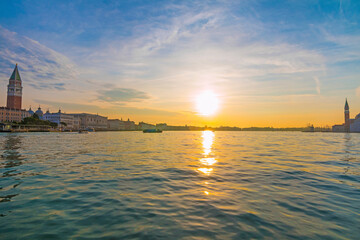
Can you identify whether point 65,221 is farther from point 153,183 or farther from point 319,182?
point 319,182

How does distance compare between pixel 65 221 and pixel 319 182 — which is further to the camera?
pixel 319 182

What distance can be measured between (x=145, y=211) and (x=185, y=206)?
1.41 metres

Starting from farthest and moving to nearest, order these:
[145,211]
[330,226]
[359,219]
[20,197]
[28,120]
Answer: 1. [28,120]
2. [20,197]
3. [145,211]
4. [359,219]
5. [330,226]

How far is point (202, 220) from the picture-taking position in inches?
239

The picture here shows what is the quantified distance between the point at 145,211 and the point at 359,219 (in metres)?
6.47

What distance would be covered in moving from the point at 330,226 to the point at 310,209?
4.14 feet

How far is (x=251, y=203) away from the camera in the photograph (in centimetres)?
747

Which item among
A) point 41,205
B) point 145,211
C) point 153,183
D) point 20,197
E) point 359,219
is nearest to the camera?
Result: point 359,219

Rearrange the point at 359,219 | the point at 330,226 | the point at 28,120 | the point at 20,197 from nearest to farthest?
the point at 330,226
the point at 359,219
the point at 20,197
the point at 28,120

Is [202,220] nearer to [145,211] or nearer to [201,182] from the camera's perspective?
[145,211]

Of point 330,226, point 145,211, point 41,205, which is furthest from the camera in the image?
point 41,205

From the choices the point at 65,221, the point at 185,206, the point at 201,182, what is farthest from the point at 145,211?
the point at 201,182

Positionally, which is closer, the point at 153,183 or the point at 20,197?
the point at 20,197

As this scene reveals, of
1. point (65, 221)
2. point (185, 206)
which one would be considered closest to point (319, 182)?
point (185, 206)
